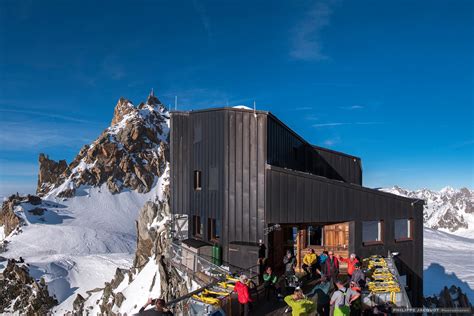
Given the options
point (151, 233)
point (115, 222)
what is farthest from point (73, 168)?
point (151, 233)

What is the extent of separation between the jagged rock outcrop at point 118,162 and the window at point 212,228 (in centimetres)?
11712

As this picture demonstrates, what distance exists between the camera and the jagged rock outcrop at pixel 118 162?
432 feet

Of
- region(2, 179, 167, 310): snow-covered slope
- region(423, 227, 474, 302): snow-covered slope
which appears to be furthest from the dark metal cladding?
region(2, 179, 167, 310): snow-covered slope

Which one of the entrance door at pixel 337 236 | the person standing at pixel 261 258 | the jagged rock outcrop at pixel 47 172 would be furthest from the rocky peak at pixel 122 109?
the person standing at pixel 261 258

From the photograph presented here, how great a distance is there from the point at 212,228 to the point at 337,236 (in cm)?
725

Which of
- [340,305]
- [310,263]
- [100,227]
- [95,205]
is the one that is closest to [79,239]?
[100,227]

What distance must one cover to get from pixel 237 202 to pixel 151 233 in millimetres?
24440

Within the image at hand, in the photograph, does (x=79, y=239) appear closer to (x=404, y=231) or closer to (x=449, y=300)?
(x=449, y=300)

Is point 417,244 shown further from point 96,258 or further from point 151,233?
point 96,258

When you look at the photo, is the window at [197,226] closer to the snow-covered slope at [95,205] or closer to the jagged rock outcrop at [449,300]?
the jagged rock outcrop at [449,300]

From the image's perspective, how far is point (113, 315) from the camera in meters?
27.2

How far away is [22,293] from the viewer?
2196 inches

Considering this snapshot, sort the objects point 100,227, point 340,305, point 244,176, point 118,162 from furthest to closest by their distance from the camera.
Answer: point 118,162 → point 100,227 → point 244,176 → point 340,305

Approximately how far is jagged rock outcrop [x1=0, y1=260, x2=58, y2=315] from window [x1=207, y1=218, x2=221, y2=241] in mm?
38170
